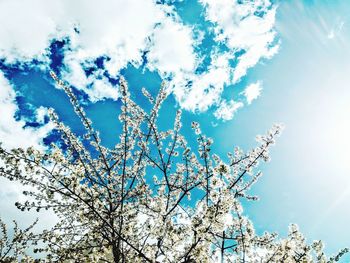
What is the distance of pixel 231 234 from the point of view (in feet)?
30.1

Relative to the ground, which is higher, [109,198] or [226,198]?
[109,198]

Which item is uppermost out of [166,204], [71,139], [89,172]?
[71,139]

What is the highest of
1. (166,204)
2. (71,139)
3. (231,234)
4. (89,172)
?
(71,139)

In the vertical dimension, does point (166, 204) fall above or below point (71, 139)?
below

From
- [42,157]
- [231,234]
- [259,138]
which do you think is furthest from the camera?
[231,234]

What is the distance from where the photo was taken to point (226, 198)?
538cm

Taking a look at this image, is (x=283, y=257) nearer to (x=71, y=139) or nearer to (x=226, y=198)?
(x=226, y=198)

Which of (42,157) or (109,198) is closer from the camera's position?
(42,157)

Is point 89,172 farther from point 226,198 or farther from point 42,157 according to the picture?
point 226,198

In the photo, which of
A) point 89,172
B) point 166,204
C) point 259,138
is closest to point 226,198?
point 259,138

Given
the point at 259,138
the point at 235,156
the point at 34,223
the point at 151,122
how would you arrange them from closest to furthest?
1. the point at 259,138
2. the point at 235,156
3. the point at 151,122
4. the point at 34,223

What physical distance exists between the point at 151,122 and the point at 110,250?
3.49 m

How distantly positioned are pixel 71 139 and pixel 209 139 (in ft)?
11.9

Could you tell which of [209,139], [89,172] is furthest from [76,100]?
[209,139]
